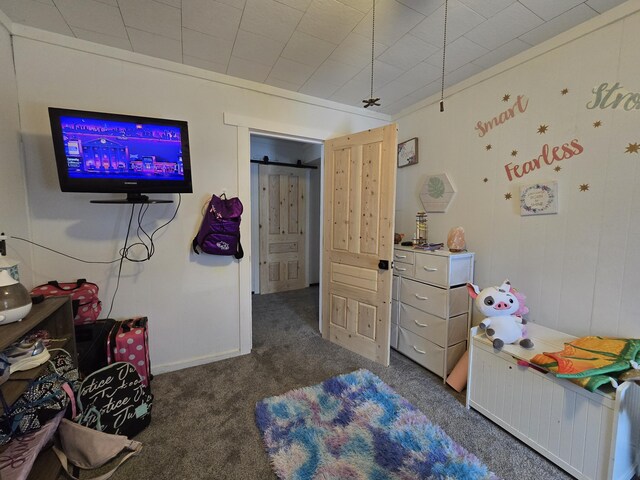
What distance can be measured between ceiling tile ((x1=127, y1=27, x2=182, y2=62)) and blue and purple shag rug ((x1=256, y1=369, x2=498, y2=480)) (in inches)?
97.6

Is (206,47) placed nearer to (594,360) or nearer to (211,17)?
(211,17)

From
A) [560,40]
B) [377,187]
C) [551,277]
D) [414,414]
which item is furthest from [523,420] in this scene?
[560,40]

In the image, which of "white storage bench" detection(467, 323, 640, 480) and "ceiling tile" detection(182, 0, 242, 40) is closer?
"white storage bench" detection(467, 323, 640, 480)

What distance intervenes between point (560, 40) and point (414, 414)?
252cm

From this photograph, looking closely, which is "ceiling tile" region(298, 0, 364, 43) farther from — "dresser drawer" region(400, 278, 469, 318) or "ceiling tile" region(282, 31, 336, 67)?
"dresser drawer" region(400, 278, 469, 318)

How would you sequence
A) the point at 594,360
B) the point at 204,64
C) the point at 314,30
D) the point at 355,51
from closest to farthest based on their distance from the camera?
the point at 594,360 < the point at 314,30 < the point at 355,51 < the point at 204,64

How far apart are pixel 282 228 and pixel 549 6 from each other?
374 centimetres

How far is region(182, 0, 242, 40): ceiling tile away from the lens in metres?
1.49

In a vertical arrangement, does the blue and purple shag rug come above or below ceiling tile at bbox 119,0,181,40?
below

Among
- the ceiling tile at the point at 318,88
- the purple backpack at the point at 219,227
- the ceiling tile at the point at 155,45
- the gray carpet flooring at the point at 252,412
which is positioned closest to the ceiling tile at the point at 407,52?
the ceiling tile at the point at 318,88

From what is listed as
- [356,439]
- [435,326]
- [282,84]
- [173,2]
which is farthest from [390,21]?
[356,439]

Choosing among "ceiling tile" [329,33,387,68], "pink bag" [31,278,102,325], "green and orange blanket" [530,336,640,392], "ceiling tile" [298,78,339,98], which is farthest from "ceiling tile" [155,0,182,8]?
"green and orange blanket" [530,336,640,392]

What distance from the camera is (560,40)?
171 cm

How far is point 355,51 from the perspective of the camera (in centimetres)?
189
